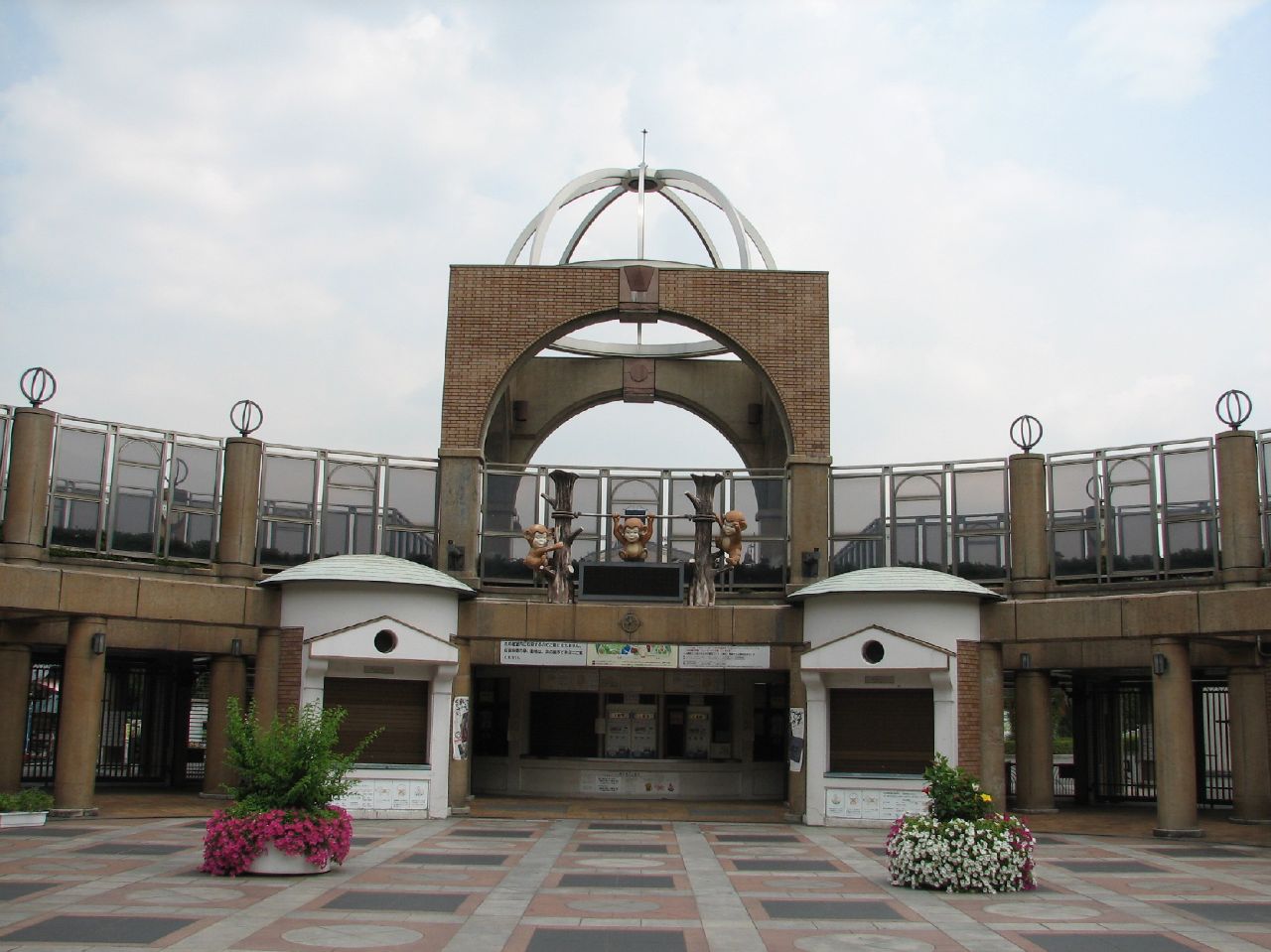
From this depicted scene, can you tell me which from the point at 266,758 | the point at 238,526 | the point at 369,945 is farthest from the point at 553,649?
the point at 369,945

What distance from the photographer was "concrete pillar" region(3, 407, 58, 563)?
24031mm

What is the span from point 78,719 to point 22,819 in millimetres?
2291

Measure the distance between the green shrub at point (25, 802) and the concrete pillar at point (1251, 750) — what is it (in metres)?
21.3

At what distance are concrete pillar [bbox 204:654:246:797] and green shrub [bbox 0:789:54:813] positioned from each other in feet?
14.3

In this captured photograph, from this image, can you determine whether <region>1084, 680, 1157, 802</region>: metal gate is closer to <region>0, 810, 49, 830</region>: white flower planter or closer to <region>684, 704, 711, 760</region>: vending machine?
<region>684, 704, 711, 760</region>: vending machine

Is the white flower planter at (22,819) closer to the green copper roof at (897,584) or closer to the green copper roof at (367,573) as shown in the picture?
the green copper roof at (367,573)

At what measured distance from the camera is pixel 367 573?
976 inches

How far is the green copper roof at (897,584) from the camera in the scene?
2470 cm

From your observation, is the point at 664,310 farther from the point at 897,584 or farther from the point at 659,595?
the point at 897,584

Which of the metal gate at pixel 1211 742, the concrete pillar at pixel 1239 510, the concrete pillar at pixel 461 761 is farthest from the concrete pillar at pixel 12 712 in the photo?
the metal gate at pixel 1211 742

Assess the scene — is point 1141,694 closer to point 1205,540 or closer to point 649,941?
point 1205,540

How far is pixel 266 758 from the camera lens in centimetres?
1614

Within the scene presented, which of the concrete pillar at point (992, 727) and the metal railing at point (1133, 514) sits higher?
the metal railing at point (1133, 514)

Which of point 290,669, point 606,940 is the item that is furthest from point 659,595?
point 606,940
